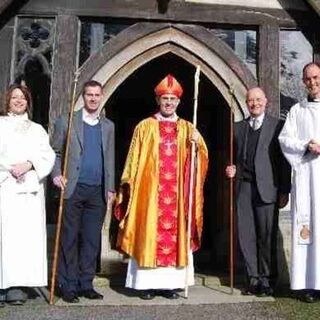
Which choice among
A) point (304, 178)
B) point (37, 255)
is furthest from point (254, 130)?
point (37, 255)

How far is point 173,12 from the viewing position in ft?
22.8

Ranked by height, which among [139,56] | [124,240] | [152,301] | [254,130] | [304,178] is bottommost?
[152,301]

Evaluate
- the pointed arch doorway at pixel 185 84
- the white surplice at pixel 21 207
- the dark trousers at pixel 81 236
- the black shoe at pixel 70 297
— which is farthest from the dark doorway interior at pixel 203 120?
the white surplice at pixel 21 207

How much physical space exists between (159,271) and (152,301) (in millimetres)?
242

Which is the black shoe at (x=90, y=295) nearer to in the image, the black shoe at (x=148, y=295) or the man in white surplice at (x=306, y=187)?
the black shoe at (x=148, y=295)

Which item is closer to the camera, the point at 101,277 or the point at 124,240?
the point at 124,240

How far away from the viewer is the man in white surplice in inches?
239

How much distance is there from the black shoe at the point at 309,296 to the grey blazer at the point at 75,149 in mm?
1746

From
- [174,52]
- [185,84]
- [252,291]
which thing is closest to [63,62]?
[174,52]

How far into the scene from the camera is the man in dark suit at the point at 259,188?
6336 mm

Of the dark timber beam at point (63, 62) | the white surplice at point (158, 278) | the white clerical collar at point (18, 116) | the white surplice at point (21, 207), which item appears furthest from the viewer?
the dark timber beam at point (63, 62)

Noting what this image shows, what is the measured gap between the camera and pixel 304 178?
20.2 feet

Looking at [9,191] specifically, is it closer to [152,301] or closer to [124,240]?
[124,240]

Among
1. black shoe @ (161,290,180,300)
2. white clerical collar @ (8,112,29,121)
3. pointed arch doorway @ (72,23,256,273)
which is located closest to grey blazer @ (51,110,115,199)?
white clerical collar @ (8,112,29,121)
